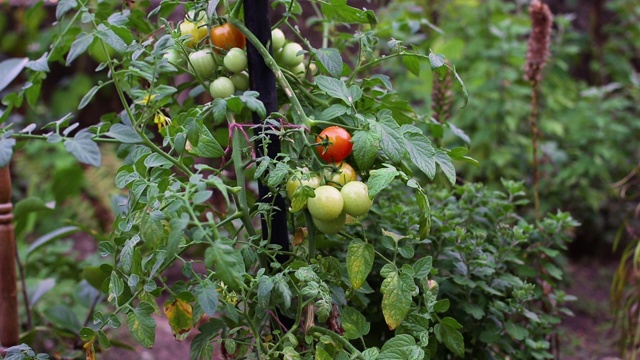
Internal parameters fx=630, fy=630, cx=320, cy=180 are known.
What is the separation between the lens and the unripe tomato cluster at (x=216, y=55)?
0.99 m

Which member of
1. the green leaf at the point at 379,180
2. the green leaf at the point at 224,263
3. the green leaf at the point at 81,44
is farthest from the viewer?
the green leaf at the point at 81,44

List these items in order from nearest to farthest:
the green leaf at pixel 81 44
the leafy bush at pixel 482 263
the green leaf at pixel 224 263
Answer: the green leaf at pixel 224 263 < the green leaf at pixel 81 44 < the leafy bush at pixel 482 263

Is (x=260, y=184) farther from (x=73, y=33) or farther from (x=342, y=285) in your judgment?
(x=73, y=33)

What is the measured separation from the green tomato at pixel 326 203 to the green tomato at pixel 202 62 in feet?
0.93

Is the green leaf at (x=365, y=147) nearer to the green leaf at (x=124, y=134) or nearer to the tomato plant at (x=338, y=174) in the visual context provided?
the tomato plant at (x=338, y=174)

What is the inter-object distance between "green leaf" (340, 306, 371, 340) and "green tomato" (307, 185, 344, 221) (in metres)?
0.20

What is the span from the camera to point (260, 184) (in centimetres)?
103

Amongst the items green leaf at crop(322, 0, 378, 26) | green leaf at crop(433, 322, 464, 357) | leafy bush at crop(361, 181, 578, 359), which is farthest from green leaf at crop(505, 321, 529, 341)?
green leaf at crop(322, 0, 378, 26)

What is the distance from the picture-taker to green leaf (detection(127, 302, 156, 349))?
89 cm

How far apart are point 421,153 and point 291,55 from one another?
0.96ft

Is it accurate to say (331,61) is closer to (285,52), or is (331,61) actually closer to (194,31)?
(285,52)

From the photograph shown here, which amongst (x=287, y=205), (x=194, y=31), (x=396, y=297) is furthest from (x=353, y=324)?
(x=194, y=31)

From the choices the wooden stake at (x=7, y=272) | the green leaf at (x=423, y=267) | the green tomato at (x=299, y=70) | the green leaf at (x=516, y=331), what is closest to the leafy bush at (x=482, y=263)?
the green leaf at (x=516, y=331)

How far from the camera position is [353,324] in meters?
1.00
